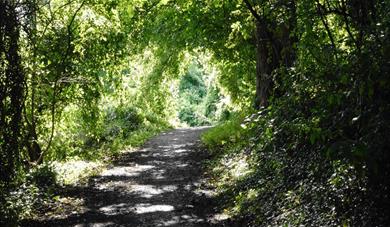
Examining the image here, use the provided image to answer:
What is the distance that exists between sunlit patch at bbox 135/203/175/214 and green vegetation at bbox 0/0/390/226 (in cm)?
111

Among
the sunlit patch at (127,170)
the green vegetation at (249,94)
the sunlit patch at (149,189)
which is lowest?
the sunlit patch at (149,189)

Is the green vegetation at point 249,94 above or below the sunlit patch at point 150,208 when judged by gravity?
above

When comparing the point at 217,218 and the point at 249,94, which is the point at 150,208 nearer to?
the point at 217,218

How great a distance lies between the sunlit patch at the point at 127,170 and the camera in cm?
1215

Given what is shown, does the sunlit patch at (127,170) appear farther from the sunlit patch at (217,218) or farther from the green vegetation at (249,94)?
the sunlit patch at (217,218)

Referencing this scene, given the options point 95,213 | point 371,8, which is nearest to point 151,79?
point 95,213

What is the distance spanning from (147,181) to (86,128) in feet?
10.3

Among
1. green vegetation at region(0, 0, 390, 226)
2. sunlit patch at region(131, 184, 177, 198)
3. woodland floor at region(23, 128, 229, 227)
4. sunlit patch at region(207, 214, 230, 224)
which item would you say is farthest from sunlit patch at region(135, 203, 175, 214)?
green vegetation at region(0, 0, 390, 226)

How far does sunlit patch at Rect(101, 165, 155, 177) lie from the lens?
12148mm

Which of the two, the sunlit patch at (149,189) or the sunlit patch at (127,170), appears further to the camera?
the sunlit patch at (127,170)

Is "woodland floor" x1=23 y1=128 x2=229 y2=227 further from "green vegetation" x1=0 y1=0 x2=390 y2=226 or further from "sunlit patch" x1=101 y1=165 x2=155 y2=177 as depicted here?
"green vegetation" x1=0 y1=0 x2=390 y2=226

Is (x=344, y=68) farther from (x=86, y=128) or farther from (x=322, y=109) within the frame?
(x=86, y=128)

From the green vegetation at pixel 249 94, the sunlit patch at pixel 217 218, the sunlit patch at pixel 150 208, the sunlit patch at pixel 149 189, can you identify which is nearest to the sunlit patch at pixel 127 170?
the green vegetation at pixel 249 94

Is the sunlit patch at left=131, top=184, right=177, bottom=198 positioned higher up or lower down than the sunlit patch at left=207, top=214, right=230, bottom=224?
higher up
